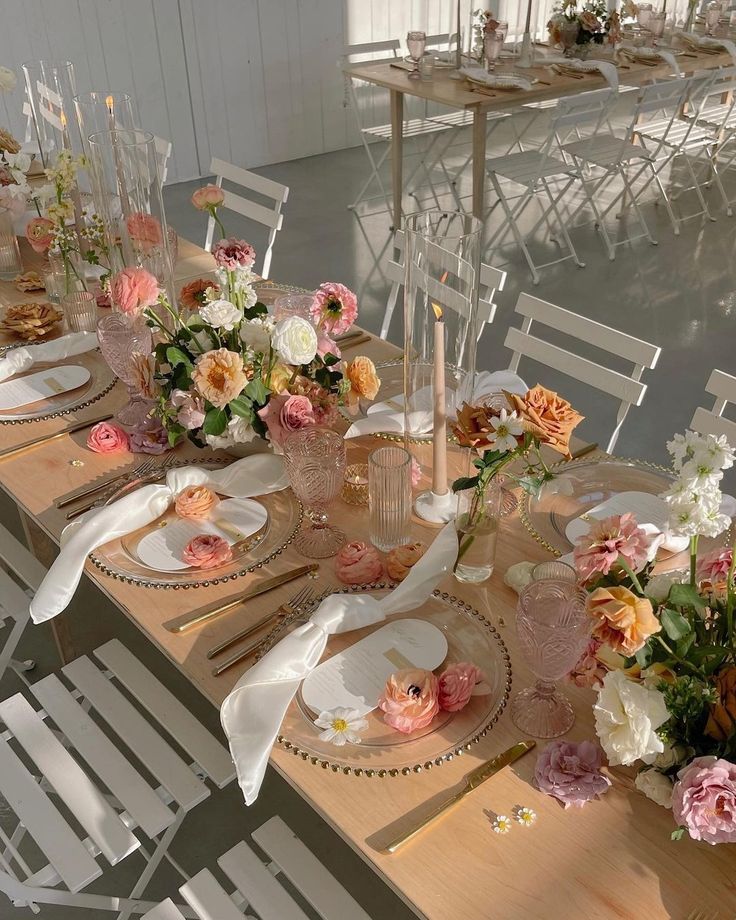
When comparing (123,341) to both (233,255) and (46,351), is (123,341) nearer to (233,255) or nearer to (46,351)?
(233,255)

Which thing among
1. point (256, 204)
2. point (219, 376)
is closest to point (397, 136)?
point (256, 204)

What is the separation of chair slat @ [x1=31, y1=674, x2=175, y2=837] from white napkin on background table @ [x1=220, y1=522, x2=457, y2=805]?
17.3 inches

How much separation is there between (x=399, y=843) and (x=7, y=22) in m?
6.02

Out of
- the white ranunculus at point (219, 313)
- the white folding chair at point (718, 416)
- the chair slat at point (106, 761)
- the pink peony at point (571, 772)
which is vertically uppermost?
the white ranunculus at point (219, 313)

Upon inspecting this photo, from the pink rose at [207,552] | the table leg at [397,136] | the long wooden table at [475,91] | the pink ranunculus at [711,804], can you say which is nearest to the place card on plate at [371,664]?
the pink rose at [207,552]

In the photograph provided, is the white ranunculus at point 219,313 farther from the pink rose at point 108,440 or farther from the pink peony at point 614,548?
the pink peony at point 614,548

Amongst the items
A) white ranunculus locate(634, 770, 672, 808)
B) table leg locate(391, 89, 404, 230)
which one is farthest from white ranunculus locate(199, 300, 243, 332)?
table leg locate(391, 89, 404, 230)

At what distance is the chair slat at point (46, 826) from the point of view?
163cm

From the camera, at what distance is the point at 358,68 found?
18.7 ft

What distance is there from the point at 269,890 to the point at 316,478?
735 mm

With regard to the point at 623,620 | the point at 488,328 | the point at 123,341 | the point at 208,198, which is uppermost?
the point at 208,198

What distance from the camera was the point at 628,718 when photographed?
3.99ft

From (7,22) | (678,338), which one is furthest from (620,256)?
(7,22)

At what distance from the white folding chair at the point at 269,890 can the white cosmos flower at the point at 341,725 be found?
0.36 m
